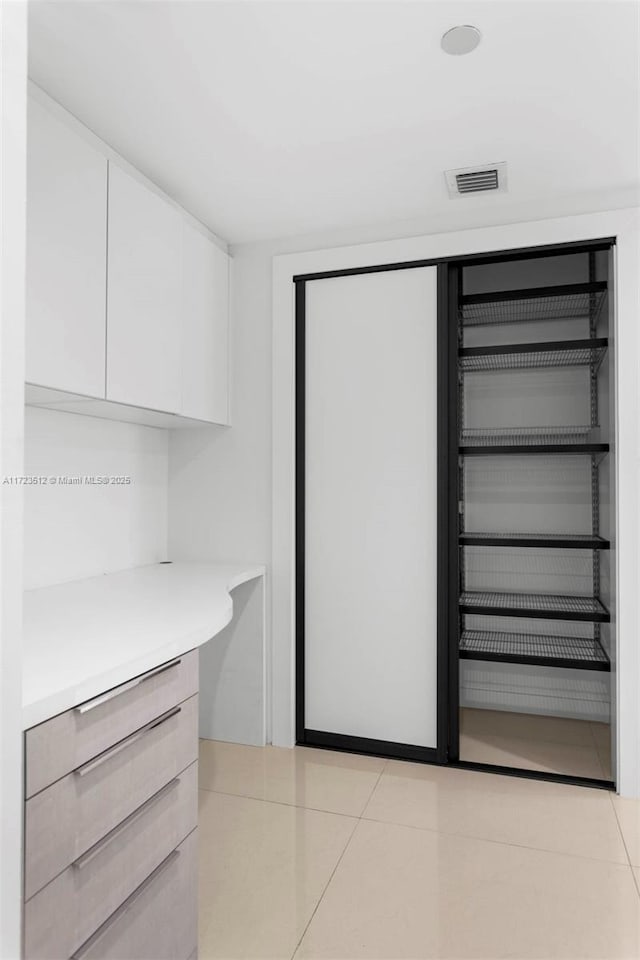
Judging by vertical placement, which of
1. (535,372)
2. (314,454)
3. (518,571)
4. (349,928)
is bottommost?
(349,928)

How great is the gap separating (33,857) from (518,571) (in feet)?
8.71

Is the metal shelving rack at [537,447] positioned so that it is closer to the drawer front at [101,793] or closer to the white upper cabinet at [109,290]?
the white upper cabinet at [109,290]

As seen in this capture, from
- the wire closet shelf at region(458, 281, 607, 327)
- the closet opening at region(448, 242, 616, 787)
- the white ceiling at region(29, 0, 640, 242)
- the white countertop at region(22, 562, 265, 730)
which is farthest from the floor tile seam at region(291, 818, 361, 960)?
the white ceiling at region(29, 0, 640, 242)

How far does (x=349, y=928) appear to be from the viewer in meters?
1.66

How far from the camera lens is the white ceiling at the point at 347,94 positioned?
1.54 meters

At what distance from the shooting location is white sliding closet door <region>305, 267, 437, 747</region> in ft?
8.75

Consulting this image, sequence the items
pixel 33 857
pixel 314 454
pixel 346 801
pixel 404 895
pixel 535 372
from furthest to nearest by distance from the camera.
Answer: pixel 535 372
pixel 314 454
pixel 346 801
pixel 404 895
pixel 33 857

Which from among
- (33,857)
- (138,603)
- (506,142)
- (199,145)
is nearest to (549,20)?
(506,142)

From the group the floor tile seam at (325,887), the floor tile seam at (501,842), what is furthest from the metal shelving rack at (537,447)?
the floor tile seam at (325,887)

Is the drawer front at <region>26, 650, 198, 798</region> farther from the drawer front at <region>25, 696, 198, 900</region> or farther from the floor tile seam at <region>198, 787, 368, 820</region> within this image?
the floor tile seam at <region>198, 787, 368, 820</region>

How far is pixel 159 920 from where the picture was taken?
1.37m

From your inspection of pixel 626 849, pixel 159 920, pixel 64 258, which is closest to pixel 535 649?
pixel 626 849

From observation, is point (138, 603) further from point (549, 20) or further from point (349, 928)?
point (549, 20)

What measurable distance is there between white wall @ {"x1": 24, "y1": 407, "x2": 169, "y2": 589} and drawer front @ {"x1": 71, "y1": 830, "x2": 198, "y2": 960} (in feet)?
3.69
